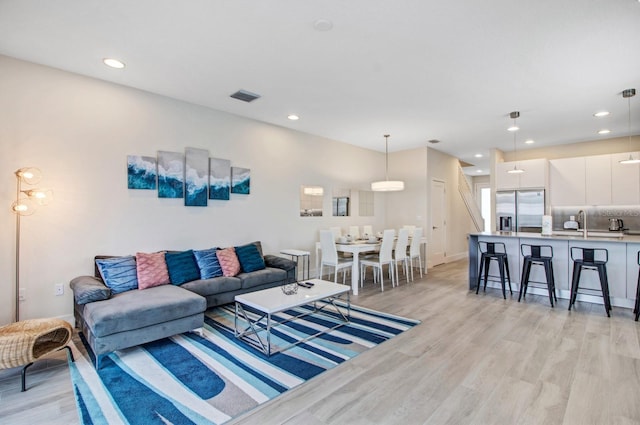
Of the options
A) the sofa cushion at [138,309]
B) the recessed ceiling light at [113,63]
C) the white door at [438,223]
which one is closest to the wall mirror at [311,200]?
the white door at [438,223]

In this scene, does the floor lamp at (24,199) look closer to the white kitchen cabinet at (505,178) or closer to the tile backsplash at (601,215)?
the white kitchen cabinet at (505,178)

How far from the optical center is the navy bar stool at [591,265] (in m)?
3.98

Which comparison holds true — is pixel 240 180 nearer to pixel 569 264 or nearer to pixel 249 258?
pixel 249 258

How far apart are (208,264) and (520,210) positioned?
6607mm

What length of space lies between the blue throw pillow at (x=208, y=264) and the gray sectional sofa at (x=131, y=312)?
268 millimetres

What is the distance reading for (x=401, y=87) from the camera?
3.90 m

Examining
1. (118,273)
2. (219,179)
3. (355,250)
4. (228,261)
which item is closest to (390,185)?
(355,250)

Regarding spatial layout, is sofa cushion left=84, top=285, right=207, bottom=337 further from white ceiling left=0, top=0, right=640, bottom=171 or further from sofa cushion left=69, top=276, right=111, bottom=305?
white ceiling left=0, top=0, right=640, bottom=171

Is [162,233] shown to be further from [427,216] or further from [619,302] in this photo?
[619,302]

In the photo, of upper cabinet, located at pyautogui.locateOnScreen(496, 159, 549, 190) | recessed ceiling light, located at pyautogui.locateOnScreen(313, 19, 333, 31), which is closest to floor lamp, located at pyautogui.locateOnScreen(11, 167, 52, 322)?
recessed ceiling light, located at pyautogui.locateOnScreen(313, 19, 333, 31)

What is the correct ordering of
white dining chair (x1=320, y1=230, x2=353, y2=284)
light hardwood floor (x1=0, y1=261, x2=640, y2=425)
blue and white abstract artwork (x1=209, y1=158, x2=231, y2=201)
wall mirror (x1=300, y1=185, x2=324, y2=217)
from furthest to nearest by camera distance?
1. wall mirror (x1=300, y1=185, x2=324, y2=217)
2. white dining chair (x1=320, y1=230, x2=353, y2=284)
3. blue and white abstract artwork (x1=209, y1=158, x2=231, y2=201)
4. light hardwood floor (x1=0, y1=261, x2=640, y2=425)

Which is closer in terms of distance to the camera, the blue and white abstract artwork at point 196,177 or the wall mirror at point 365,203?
the blue and white abstract artwork at point 196,177

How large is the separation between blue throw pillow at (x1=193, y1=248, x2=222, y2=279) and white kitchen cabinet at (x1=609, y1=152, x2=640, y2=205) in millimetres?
7367

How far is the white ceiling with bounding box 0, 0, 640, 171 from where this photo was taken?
245 centimetres
